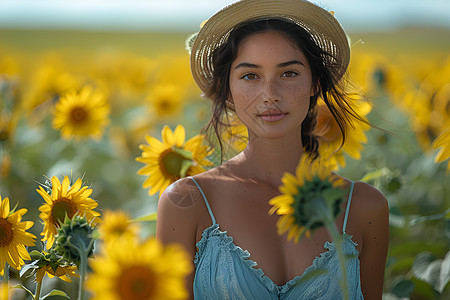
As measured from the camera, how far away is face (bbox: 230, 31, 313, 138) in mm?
1528

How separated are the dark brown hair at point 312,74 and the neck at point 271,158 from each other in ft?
0.52

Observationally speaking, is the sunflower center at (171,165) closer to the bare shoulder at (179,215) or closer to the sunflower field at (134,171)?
the sunflower field at (134,171)

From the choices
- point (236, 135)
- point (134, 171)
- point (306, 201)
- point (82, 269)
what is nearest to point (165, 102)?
point (134, 171)

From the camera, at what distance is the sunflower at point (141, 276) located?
32.6 inches

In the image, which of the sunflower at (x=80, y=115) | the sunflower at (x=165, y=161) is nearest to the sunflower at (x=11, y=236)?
the sunflower at (x=165, y=161)

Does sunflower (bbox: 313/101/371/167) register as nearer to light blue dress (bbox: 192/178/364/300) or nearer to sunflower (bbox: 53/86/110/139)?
light blue dress (bbox: 192/178/364/300)

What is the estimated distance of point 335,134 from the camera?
2.02 m

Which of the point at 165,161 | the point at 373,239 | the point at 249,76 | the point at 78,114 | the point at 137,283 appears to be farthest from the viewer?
the point at 78,114

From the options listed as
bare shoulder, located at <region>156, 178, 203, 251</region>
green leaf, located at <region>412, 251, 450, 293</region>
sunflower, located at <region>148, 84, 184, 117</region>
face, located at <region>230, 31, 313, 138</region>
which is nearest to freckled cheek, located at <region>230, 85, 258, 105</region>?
face, located at <region>230, 31, 313, 138</region>

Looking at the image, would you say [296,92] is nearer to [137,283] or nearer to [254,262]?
[254,262]

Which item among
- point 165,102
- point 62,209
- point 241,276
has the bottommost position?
point 241,276

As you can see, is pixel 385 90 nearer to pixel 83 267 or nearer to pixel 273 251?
pixel 273 251

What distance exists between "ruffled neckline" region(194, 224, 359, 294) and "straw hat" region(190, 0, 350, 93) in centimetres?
53

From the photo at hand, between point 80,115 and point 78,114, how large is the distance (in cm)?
1
